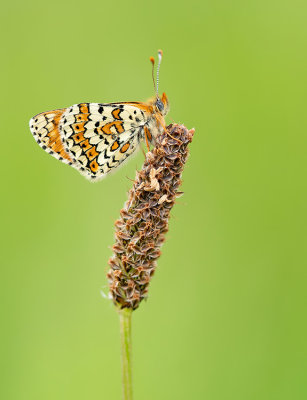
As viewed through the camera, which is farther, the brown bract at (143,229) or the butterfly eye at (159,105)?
the butterfly eye at (159,105)

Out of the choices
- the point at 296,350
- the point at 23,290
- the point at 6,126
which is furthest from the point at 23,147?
the point at 296,350

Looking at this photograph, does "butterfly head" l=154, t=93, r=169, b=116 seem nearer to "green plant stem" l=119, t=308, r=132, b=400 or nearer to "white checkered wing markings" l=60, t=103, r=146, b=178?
"white checkered wing markings" l=60, t=103, r=146, b=178

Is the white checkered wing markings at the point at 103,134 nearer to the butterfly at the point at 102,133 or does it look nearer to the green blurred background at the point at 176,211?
the butterfly at the point at 102,133

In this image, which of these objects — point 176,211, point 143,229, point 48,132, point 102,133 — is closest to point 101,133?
point 102,133

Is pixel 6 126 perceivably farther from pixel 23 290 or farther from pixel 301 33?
pixel 301 33

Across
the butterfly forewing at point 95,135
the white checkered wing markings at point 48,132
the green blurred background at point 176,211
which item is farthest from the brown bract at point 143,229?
the white checkered wing markings at point 48,132

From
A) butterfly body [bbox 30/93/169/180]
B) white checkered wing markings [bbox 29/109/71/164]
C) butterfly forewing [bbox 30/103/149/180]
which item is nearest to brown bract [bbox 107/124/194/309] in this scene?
butterfly body [bbox 30/93/169/180]

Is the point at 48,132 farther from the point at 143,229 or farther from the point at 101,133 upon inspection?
the point at 143,229
